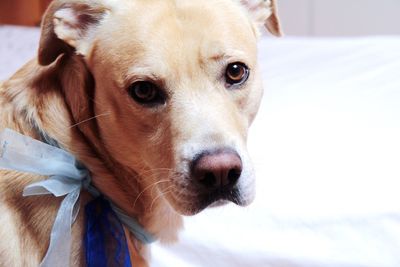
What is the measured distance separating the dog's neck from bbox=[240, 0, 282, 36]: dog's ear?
448 mm

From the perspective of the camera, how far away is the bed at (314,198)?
157 centimetres

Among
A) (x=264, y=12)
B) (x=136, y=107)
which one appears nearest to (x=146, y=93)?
(x=136, y=107)

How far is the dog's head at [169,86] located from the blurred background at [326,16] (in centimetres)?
275

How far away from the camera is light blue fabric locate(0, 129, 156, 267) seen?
112 centimetres

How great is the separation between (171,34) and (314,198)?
702mm

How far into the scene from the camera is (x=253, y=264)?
5.22 feet

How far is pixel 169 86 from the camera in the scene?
3.83 ft

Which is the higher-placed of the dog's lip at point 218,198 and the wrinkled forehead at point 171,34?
the wrinkled forehead at point 171,34

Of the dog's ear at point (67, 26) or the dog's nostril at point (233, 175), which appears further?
the dog's ear at point (67, 26)

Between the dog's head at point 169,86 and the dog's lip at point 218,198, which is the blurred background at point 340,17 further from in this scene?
the dog's lip at point 218,198

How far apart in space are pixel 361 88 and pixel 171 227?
1.19m

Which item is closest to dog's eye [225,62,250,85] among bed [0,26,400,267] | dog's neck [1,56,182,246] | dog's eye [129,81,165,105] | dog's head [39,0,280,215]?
dog's head [39,0,280,215]

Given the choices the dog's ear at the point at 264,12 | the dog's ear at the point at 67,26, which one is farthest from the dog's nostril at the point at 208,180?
the dog's ear at the point at 264,12

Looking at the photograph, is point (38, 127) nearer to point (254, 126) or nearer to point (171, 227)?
point (171, 227)
